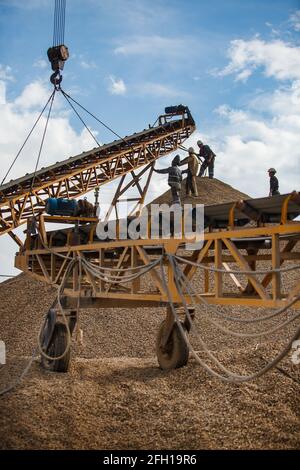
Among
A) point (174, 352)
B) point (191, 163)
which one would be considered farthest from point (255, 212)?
point (191, 163)

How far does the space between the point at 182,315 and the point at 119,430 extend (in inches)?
152

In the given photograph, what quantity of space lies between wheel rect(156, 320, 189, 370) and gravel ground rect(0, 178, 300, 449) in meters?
0.17

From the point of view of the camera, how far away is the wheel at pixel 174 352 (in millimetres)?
9109

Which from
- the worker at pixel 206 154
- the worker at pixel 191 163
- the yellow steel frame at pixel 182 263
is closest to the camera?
the yellow steel frame at pixel 182 263

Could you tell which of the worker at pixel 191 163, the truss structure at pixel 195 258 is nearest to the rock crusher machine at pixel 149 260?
the truss structure at pixel 195 258

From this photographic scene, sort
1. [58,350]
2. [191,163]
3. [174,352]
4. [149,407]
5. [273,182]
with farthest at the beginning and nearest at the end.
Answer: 1. [191,163]
2. [273,182]
3. [58,350]
4. [174,352]
5. [149,407]

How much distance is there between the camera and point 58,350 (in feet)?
30.6

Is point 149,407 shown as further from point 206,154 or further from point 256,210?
point 206,154

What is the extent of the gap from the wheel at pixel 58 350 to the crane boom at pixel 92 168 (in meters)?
6.36

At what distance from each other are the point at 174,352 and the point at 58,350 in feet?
6.70

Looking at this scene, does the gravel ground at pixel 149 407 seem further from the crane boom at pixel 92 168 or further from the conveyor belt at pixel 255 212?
the crane boom at pixel 92 168

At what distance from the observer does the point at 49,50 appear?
41.6 feet

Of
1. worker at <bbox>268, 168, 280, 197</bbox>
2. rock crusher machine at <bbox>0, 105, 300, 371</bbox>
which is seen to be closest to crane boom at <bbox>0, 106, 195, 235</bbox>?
rock crusher machine at <bbox>0, 105, 300, 371</bbox>

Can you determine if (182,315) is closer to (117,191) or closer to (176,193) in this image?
(176,193)
